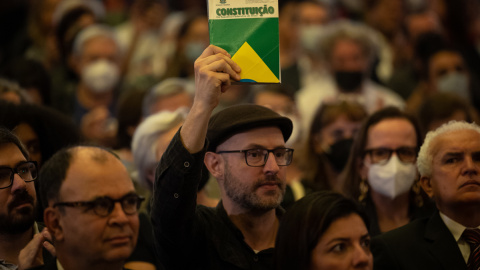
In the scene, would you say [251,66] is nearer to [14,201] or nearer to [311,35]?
[14,201]

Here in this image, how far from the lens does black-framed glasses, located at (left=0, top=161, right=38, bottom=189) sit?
413 centimetres

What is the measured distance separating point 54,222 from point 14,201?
31cm

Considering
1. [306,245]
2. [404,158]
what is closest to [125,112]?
[404,158]

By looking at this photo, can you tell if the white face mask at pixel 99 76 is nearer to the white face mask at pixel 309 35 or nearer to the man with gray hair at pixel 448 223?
the white face mask at pixel 309 35

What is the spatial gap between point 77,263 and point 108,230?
0.21 metres

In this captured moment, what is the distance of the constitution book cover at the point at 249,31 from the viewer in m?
4.01

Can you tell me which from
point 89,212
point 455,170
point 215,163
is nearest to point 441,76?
point 455,170

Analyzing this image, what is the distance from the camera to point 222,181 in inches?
173

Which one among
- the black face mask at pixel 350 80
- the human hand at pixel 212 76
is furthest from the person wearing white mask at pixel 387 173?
the black face mask at pixel 350 80

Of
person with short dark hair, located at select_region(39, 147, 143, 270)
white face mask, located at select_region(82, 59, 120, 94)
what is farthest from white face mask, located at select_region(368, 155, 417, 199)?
white face mask, located at select_region(82, 59, 120, 94)

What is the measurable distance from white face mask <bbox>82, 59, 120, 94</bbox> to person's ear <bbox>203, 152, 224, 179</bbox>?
414cm

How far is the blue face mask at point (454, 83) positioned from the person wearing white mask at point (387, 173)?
2875mm

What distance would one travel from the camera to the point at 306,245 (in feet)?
12.6

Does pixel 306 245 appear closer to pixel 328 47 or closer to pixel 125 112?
pixel 125 112
